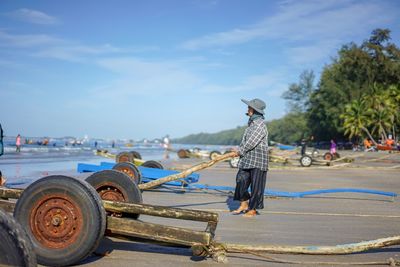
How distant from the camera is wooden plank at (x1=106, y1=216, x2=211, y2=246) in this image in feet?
12.8

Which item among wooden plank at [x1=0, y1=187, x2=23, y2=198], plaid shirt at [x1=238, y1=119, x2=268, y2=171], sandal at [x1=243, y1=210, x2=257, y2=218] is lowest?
sandal at [x1=243, y1=210, x2=257, y2=218]

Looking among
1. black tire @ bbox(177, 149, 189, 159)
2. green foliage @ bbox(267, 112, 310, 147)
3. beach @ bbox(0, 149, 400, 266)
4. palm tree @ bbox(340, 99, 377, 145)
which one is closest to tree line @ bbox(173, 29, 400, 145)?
palm tree @ bbox(340, 99, 377, 145)

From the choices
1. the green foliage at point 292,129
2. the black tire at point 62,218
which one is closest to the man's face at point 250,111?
the black tire at point 62,218

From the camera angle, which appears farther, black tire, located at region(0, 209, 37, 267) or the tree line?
the tree line

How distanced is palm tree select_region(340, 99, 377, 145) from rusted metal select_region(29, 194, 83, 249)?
62.1 m

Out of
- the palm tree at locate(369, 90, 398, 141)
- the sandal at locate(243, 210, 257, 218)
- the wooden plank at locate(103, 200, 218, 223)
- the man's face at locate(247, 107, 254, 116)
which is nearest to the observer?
the wooden plank at locate(103, 200, 218, 223)

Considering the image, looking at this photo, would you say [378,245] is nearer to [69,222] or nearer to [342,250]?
[342,250]

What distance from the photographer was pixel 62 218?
3.76 meters

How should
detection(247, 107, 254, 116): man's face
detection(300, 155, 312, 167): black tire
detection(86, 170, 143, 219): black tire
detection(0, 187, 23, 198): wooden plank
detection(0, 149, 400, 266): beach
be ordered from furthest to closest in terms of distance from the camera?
1. detection(300, 155, 312, 167): black tire
2. detection(247, 107, 254, 116): man's face
3. detection(86, 170, 143, 219): black tire
4. detection(0, 149, 400, 266): beach
5. detection(0, 187, 23, 198): wooden plank

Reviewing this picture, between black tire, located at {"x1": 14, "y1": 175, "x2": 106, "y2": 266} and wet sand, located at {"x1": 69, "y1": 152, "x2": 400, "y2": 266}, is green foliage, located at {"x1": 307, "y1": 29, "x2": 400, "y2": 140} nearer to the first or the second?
wet sand, located at {"x1": 69, "y1": 152, "x2": 400, "y2": 266}

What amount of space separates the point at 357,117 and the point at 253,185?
59318 millimetres

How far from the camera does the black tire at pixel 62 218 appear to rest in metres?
3.66

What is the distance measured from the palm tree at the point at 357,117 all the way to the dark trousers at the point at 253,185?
5815 cm

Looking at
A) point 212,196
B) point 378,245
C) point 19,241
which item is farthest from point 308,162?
point 19,241
